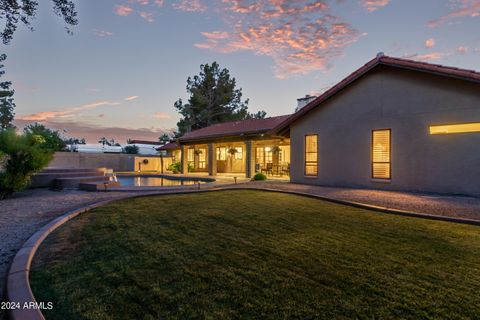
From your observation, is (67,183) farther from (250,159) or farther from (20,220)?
(250,159)

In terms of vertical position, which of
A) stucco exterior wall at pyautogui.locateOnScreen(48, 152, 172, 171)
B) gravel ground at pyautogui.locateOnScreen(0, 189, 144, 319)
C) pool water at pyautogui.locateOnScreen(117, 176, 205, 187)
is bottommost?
pool water at pyautogui.locateOnScreen(117, 176, 205, 187)

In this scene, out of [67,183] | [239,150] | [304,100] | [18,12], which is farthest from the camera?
[239,150]

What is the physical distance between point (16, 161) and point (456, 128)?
15.0m

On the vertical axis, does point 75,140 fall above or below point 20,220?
above

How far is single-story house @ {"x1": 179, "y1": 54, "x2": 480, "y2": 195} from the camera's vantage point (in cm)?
850

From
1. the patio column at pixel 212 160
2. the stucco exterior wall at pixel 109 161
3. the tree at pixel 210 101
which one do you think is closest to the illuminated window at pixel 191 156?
the stucco exterior wall at pixel 109 161

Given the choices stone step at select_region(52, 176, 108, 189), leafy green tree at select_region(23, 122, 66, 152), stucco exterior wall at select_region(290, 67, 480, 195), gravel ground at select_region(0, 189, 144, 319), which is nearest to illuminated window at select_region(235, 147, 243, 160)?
stucco exterior wall at select_region(290, 67, 480, 195)

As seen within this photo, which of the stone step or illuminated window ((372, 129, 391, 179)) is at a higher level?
illuminated window ((372, 129, 391, 179))

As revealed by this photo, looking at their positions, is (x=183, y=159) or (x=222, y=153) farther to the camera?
(x=222, y=153)

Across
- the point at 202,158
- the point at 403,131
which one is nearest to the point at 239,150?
the point at 202,158

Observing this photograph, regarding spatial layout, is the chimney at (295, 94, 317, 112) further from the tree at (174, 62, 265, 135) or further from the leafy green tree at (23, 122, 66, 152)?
the tree at (174, 62, 265, 135)

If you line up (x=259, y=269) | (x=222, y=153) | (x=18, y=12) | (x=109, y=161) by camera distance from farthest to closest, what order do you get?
(x=109, y=161) → (x=222, y=153) → (x=18, y=12) → (x=259, y=269)

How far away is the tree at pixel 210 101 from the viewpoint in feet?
124

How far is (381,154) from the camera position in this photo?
1080 centimetres
